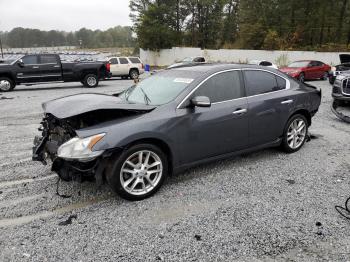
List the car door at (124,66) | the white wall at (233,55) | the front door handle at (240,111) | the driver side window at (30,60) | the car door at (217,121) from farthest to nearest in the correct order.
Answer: the white wall at (233,55)
the car door at (124,66)
the driver side window at (30,60)
the front door handle at (240,111)
the car door at (217,121)

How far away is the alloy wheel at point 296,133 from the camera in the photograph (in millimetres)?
5324

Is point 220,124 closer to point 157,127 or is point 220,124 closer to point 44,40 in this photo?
point 157,127

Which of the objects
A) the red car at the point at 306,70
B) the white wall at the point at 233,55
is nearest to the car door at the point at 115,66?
the red car at the point at 306,70

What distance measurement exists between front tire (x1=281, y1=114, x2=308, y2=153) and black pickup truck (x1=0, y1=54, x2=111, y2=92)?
524 inches

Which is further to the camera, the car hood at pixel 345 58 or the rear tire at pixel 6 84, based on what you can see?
the rear tire at pixel 6 84

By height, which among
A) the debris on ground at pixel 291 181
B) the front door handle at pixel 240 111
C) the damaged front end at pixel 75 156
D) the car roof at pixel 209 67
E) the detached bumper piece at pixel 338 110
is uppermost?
the car roof at pixel 209 67

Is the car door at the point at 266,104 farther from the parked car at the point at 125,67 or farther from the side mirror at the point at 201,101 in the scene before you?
the parked car at the point at 125,67

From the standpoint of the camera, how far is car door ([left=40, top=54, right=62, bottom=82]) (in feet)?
51.0

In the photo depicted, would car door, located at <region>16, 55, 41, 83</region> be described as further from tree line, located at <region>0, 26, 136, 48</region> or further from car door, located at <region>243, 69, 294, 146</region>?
tree line, located at <region>0, 26, 136, 48</region>

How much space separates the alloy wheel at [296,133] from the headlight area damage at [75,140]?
2.74 m

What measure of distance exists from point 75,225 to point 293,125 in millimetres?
3822

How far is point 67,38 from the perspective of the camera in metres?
112

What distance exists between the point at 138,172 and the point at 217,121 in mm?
1289

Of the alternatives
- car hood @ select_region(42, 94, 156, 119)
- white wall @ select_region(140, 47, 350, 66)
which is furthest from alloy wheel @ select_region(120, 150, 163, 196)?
white wall @ select_region(140, 47, 350, 66)
